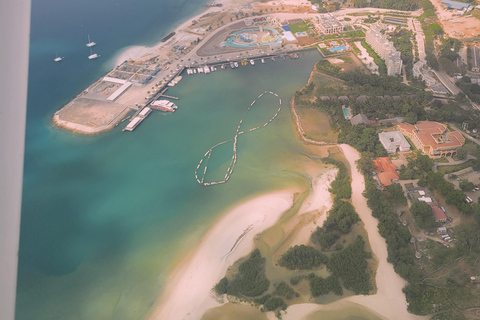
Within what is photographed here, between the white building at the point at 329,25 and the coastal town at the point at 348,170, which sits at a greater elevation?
the white building at the point at 329,25

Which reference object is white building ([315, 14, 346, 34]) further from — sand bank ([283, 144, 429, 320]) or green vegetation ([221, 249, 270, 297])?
green vegetation ([221, 249, 270, 297])

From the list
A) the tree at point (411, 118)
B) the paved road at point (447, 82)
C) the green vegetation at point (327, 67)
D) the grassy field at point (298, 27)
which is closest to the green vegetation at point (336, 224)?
the tree at point (411, 118)

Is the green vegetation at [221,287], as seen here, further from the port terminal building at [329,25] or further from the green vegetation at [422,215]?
the port terminal building at [329,25]

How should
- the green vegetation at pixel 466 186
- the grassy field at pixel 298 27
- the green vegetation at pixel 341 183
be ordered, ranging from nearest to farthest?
1. the green vegetation at pixel 466 186
2. the green vegetation at pixel 341 183
3. the grassy field at pixel 298 27

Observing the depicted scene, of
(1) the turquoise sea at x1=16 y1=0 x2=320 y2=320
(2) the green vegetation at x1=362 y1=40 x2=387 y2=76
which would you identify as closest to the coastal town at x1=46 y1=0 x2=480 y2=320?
(2) the green vegetation at x1=362 y1=40 x2=387 y2=76

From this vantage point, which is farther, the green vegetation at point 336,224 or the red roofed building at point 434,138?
the red roofed building at point 434,138

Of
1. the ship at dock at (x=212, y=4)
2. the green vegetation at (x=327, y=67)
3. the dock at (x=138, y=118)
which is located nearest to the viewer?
the dock at (x=138, y=118)

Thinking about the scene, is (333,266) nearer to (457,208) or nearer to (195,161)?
(457,208)

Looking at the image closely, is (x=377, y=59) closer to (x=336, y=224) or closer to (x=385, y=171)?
(x=385, y=171)

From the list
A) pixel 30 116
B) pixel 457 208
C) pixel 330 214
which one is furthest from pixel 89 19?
pixel 457 208
